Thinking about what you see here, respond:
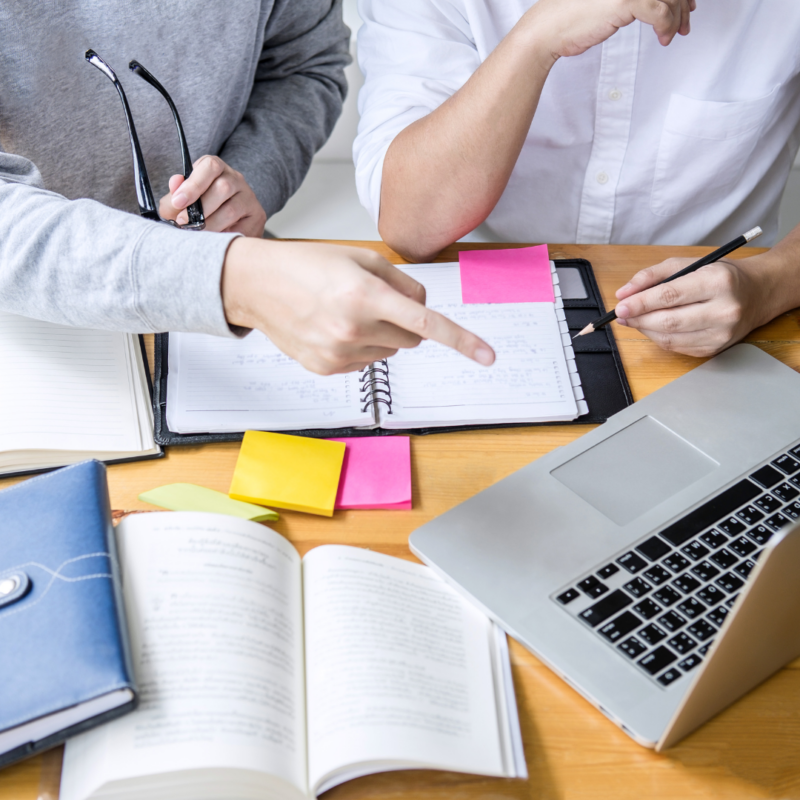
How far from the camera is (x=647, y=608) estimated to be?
0.52 meters

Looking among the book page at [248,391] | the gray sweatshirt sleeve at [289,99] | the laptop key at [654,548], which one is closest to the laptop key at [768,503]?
the laptop key at [654,548]

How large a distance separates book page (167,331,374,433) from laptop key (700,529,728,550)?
31 centimetres

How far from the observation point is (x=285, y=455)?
65 cm

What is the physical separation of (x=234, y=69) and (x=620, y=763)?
A: 0.95 m

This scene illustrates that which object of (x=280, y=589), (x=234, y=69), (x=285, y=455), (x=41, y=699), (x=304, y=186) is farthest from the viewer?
(x=304, y=186)

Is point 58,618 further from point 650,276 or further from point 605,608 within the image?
point 650,276

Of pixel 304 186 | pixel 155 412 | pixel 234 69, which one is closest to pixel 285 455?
pixel 155 412

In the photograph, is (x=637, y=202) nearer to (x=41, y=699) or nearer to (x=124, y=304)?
(x=124, y=304)

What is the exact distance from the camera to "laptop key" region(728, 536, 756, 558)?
0.56 metres

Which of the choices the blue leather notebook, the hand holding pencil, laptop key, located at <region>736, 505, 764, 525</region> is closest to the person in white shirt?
the hand holding pencil

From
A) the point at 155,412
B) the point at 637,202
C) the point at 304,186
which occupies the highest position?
the point at 637,202

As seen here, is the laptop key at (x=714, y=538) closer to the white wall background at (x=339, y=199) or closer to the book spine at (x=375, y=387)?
the book spine at (x=375, y=387)

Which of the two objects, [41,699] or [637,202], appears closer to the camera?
[41,699]

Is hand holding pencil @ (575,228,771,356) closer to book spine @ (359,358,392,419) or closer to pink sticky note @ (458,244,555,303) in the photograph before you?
pink sticky note @ (458,244,555,303)
